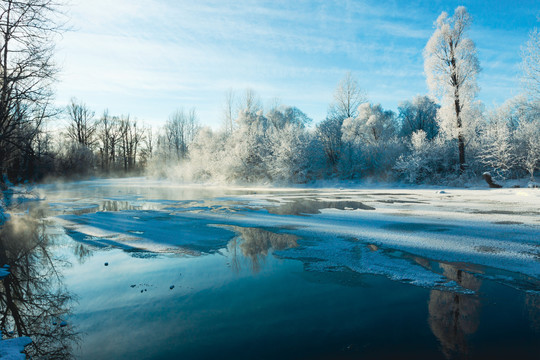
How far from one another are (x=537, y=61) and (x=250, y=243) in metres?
22.2

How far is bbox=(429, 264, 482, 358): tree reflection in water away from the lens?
9.35ft

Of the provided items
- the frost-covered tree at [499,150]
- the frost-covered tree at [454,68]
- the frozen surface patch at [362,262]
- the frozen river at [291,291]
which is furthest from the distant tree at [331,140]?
the frozen surface patch at [362,262]

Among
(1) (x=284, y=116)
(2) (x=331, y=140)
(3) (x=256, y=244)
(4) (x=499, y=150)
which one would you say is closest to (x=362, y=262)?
(3) (x=256, y=244)

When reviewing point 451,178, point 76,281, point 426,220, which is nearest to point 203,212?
point 76,281

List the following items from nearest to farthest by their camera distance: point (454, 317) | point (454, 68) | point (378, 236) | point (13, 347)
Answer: point (13, 347) → point (454, 317) → point (378, 236) → point (454, 68)

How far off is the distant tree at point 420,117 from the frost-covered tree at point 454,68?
19128 mm

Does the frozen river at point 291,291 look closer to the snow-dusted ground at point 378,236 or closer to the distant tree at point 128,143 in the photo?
the snow-dusted ground at point 378,236

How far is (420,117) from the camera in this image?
42844mm

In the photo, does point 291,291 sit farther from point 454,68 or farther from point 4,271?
point 454,68

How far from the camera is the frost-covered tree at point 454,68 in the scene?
22.0 metres

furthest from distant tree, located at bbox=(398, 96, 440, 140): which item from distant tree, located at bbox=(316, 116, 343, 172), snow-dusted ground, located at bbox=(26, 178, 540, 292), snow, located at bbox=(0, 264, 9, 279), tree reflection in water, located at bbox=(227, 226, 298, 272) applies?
snow, located at bbox=(0, 264, 9, 279)

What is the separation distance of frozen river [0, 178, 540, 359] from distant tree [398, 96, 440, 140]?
3832 cm

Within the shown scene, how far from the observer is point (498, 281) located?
434 centimetres

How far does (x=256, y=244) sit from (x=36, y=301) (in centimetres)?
388
